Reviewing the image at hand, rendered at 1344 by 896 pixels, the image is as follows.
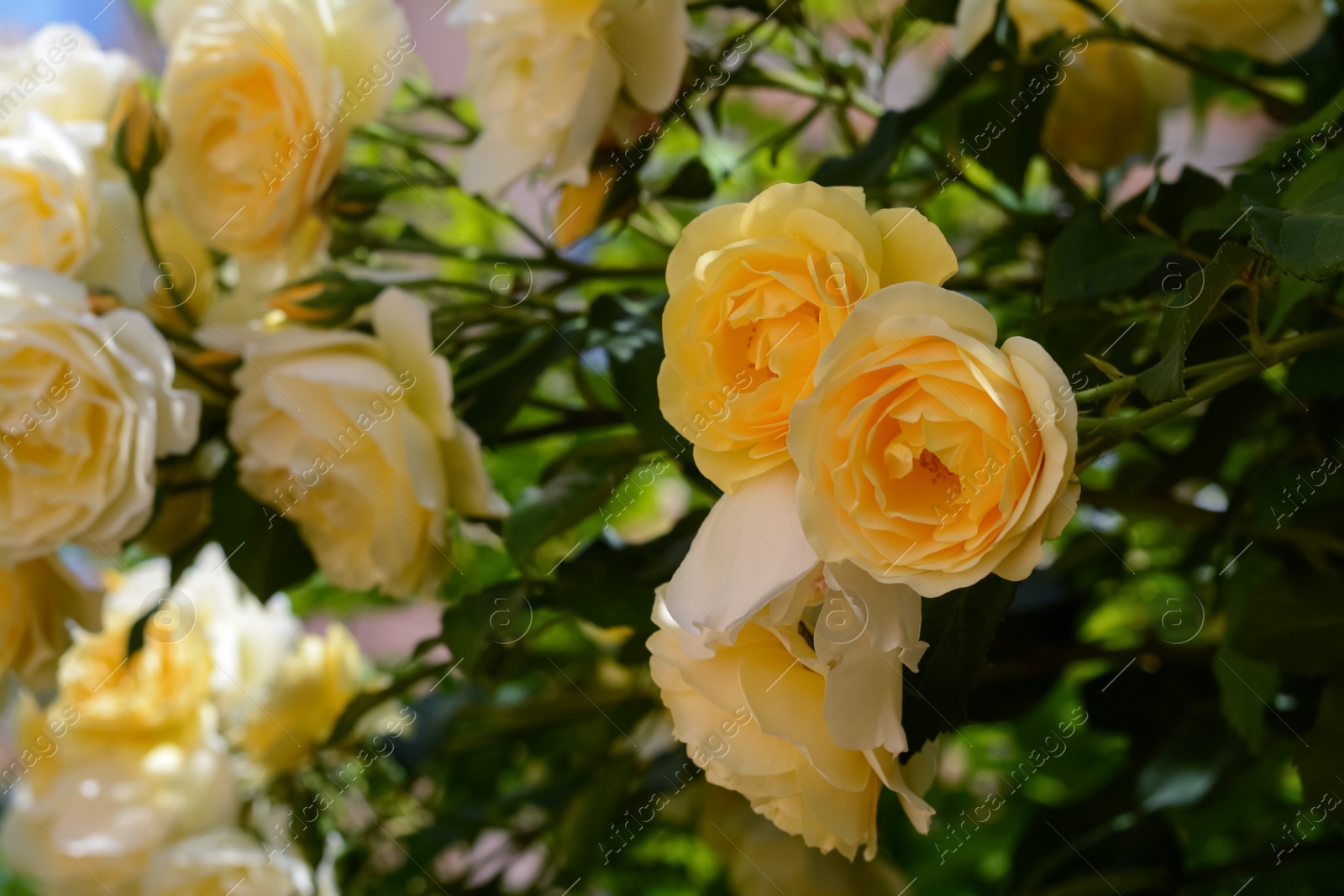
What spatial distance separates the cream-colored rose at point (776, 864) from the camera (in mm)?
511

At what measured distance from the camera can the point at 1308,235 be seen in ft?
0.72

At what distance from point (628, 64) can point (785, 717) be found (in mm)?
250

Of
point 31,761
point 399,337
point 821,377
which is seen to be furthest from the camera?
point 31,761

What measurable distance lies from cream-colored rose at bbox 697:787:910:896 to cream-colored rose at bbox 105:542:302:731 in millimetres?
261

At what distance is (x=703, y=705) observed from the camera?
0.92 feet

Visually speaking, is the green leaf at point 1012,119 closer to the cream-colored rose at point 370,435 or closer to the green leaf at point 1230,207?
the green leaf at point 1230,207

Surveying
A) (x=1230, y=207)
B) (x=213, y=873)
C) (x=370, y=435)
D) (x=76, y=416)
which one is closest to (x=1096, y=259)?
(x=1230, y=207)

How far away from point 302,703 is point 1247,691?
45 cm

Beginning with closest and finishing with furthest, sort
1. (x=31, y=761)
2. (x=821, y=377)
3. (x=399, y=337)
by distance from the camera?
(x=821, y=377), (x=399, y=337), (x=31, y=761)

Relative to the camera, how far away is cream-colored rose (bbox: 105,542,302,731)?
0.60 metres

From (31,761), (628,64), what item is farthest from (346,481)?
(31,761)

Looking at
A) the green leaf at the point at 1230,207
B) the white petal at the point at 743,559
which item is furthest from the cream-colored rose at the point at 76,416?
the green leaf at the point at 1230,207

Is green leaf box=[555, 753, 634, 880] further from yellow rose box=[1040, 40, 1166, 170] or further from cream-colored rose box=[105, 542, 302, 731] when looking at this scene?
yellow rose box=[1040, 40, 1166, 170]

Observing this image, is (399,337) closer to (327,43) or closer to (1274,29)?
(327,43)
